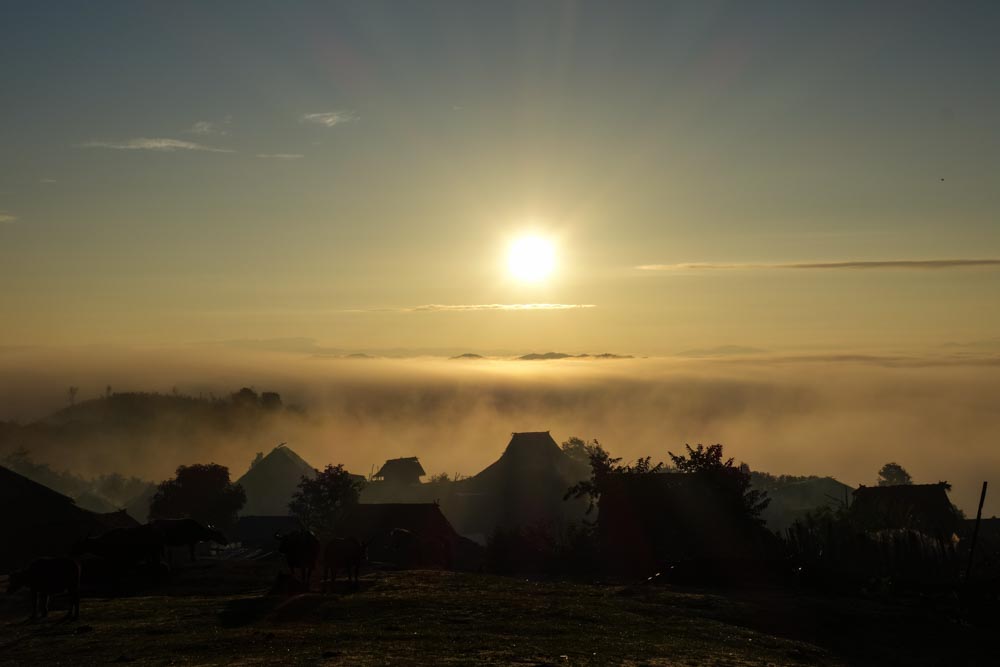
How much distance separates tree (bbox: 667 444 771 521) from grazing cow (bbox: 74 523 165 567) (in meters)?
33.7

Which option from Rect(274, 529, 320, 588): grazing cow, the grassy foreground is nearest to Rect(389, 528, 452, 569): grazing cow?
the grassy foreground

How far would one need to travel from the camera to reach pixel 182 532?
36.0 metres

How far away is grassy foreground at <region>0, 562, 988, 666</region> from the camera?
1914 centimetres

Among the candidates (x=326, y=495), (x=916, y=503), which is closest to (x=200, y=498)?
(x=326, y=495)

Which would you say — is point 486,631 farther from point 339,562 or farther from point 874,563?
point 874,563

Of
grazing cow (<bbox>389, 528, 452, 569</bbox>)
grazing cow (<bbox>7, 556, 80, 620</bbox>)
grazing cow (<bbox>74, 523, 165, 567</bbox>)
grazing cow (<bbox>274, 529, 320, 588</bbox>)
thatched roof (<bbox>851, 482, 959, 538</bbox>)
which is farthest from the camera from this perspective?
thatched roof (<bbox>851, 482, 959, 538</bbox>)

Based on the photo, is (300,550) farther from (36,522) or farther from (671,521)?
(36,522)

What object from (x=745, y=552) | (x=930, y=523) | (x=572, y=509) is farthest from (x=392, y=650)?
(x=572, y=509)

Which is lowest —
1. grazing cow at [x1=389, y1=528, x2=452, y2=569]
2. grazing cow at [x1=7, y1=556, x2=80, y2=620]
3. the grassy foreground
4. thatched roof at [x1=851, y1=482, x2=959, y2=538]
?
the grassy foreground

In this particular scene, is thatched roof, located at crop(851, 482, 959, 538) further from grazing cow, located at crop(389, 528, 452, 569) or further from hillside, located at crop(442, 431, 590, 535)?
grazing cow, located at crop(389, 528, 452, 569)

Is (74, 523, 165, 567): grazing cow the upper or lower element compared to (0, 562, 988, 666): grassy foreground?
upper

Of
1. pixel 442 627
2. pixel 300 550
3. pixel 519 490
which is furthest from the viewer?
pixel 519 490

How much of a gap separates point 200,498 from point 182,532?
215ft

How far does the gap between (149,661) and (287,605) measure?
8.51 m
